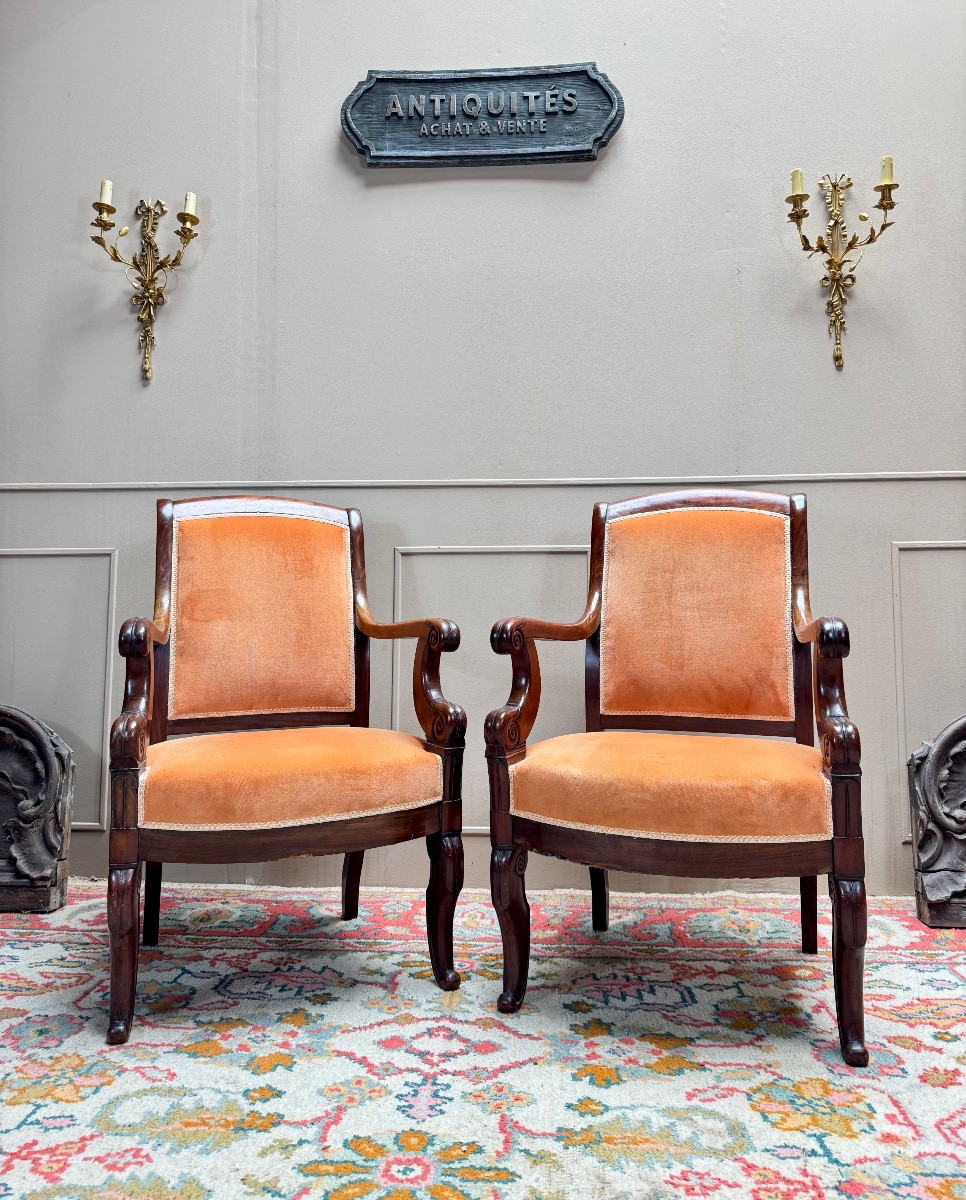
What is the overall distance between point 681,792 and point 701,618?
2.10 feet

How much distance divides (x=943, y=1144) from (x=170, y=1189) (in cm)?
103

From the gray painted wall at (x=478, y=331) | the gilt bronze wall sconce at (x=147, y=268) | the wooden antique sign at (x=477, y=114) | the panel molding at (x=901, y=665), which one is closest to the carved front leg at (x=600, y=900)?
the gray painted wall at (x=478, y=331)

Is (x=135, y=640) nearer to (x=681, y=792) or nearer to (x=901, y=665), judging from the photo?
(x=681, y=792)

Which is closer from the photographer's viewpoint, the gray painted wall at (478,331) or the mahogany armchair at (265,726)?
the mahogany armchair at (265,726)

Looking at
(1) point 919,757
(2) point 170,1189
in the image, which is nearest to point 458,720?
(2) point 170,1189

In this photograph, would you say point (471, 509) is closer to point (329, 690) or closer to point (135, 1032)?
point (329, 690)

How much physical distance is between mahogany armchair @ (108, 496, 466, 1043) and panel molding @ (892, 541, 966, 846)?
134 centimetres

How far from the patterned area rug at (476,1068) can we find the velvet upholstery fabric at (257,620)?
582mm

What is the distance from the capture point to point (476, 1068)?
1394mm

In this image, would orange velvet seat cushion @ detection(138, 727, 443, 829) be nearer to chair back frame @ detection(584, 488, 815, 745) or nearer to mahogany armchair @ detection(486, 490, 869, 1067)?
mahogany armchair @ detection(486, 490, 869, 1067)

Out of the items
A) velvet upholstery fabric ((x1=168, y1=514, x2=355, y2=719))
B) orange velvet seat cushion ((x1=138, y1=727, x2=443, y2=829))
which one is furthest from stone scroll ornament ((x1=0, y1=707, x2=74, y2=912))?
orange velvet seat cushion ((x1=138, y1=727, x2=443, y2=829))

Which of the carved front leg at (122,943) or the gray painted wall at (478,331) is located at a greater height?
the gray painted wall at (478,331)

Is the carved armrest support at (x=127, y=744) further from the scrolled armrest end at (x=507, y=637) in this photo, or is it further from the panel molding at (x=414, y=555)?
the panel molding at (x=414, y=555)

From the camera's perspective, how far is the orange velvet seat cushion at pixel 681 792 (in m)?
1.42
